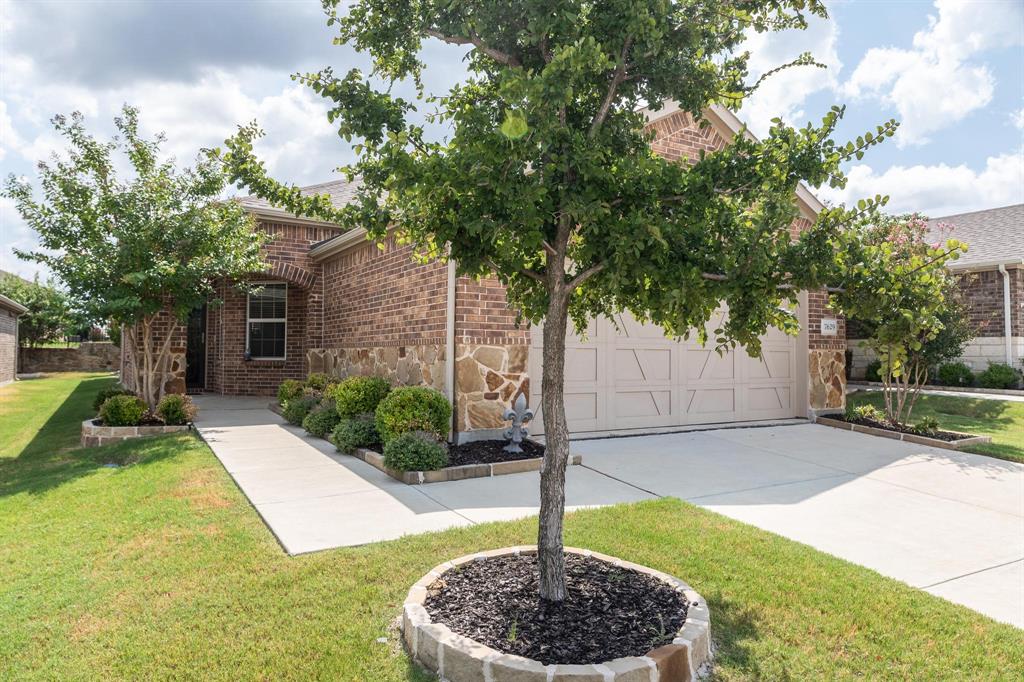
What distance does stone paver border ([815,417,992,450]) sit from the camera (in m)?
8.31

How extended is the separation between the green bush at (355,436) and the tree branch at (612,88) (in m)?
5.40

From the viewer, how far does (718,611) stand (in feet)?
11.1

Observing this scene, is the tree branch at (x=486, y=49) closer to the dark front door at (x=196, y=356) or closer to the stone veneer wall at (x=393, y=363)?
the stone veneer wall at (x=393, y=363)

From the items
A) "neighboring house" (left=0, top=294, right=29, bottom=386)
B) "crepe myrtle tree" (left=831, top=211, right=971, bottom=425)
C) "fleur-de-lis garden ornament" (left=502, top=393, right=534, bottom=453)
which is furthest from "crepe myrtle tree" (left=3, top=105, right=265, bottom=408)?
"neighboring house" (left=0, top=294, right=29, bottom=386)

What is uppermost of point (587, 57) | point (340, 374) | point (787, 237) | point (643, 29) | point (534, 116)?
point (643, 29)

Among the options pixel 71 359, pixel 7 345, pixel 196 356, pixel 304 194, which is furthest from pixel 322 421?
pixel 71 359

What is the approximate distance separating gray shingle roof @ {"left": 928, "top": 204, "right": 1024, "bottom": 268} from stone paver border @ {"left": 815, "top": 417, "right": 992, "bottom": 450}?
9347mm

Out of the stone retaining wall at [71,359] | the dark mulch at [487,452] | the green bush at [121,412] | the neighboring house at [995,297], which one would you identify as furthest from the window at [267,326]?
the stone retaining wall at [71,359]

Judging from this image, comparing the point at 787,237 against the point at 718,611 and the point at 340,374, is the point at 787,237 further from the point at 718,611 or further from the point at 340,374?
the point at 340,374

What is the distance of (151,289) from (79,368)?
22032 millimetres

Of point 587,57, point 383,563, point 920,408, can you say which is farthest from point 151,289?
point 920,408

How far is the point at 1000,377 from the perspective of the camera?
15102mm

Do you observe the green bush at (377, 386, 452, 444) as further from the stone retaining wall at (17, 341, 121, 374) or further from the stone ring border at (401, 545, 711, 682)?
the stone retaining wall at (17, 341, 121, 374)

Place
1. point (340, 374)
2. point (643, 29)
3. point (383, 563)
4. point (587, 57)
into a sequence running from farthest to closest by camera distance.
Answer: point (340, 374), point (383, 563), point (643, 29), point (587, 57)
